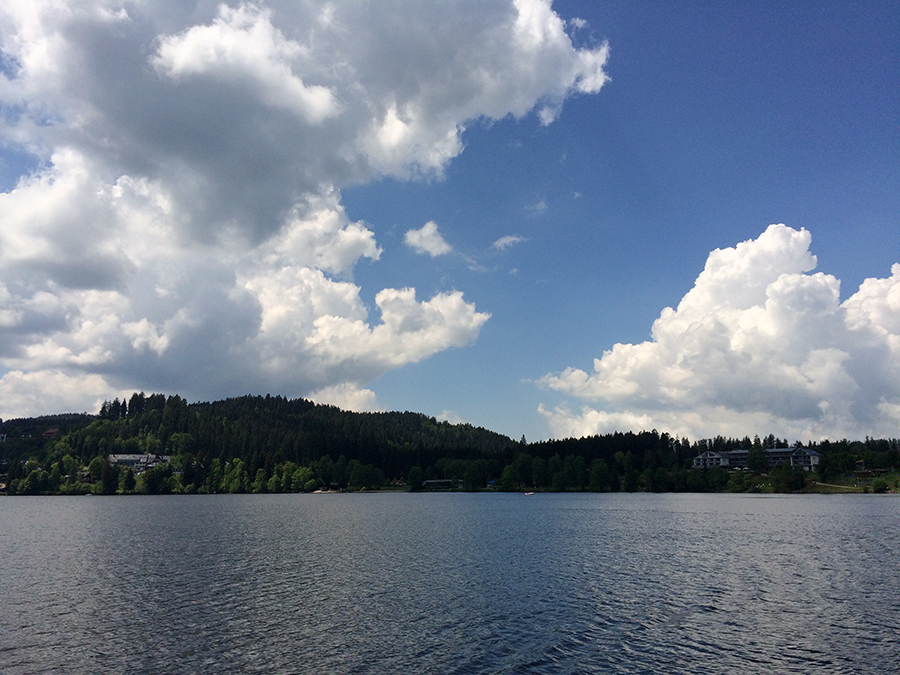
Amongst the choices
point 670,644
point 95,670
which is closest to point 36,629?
point 95,670

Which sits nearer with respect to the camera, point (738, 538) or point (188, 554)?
point (188, 554)

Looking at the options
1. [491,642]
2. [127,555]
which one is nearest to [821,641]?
[491,642]

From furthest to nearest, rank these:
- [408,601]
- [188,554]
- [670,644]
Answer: [188,554] → [408,601] → [670,644]

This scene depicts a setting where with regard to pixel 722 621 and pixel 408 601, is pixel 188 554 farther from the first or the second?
pixel 722 621

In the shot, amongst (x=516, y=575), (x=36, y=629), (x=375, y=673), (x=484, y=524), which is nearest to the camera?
(x=375, y=673)

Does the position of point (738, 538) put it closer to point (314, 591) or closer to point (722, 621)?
point (722, 621)

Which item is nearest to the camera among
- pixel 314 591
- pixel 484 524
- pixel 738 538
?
pixel 314 591

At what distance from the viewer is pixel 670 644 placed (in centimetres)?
3700

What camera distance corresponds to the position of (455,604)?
157 feet

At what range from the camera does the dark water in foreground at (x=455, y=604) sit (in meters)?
34.4

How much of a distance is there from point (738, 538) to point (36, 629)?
9358 centimetres

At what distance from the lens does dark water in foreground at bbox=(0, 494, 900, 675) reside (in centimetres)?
3438

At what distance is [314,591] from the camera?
53375 mm

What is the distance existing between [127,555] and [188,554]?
8433mm
